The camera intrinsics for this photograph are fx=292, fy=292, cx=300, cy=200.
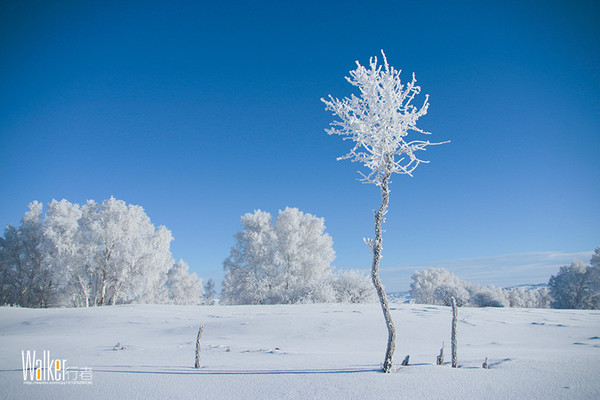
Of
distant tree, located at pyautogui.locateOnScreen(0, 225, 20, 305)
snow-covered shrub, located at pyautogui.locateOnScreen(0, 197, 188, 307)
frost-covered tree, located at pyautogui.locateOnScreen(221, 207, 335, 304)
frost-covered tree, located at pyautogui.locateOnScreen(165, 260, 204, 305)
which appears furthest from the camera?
frost-covered tree, located at pyautogui.locateOnScreen(165, 260, 204, 305)

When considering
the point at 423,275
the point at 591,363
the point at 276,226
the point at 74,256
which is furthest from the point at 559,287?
the point at 74,256

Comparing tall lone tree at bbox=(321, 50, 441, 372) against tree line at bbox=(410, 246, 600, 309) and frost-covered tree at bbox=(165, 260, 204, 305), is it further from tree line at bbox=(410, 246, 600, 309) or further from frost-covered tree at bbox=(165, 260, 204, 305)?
frost-covered tree at bbox=(165, 260, 204, 305)

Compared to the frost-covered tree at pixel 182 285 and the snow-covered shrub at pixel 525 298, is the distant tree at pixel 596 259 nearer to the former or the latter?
the snow-covered shrub at pixel 525 298

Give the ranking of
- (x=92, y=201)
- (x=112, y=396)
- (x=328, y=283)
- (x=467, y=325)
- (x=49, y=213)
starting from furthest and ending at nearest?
(x=92, y=201) → (x=49, y=213) → (x=328, y=283) → (x=467, y=325) → (x=112, y=396)

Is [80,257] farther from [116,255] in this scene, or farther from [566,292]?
[566,292]

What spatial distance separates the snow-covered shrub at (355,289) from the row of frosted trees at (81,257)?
18.7 metres

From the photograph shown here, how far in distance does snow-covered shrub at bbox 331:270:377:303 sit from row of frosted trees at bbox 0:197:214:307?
61.5ft

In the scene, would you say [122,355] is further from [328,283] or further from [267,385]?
[328,283]

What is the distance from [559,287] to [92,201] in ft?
211

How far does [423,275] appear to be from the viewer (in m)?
70.8

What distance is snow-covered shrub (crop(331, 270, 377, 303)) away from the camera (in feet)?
82.7

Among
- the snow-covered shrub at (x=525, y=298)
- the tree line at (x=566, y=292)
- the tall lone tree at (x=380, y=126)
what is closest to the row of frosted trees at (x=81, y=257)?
the tall lone tree at (x=380, y=126)

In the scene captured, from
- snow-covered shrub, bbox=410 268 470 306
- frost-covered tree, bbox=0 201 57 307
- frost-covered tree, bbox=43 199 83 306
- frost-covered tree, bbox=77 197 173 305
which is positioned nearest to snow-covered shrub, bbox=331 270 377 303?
frost-covered tree, bbox=77 197 173 305

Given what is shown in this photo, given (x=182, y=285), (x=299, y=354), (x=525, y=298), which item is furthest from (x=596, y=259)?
(x=182, y=285)
